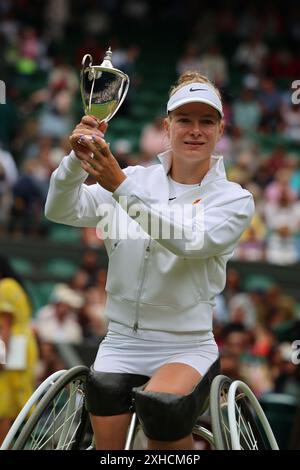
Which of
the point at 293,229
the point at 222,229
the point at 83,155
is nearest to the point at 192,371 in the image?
the point at 222,229

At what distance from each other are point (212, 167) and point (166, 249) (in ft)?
1.48

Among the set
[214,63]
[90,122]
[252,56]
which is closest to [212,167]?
[90,122]

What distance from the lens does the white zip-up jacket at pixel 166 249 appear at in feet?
16.0

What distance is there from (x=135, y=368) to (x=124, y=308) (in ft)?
0.84

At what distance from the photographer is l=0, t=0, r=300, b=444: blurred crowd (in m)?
10.8

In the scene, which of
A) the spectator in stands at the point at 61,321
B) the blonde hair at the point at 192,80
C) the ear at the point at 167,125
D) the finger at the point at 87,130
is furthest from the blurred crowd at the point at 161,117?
the finger at the point at 87,130

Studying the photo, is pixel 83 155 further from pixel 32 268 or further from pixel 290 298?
pixel 32 268

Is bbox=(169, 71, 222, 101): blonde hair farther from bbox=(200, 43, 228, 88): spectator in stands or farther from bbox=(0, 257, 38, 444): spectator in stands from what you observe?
bbox=(200, 43, 228, 88): spectator in stands

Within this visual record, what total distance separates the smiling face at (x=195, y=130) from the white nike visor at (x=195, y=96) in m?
0.03

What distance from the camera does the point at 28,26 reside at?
2023 cm

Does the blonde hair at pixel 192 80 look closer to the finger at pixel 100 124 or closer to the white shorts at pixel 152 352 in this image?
the finger at pixel 100 124

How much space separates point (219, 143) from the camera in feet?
45.2

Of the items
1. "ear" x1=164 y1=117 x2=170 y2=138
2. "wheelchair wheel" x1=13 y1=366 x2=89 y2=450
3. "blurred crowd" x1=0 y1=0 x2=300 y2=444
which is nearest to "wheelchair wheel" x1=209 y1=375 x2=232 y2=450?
"wheelchair wheel" x1=13 y1=366 x2=89 y2=450

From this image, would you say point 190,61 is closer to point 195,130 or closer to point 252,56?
point 252,56
